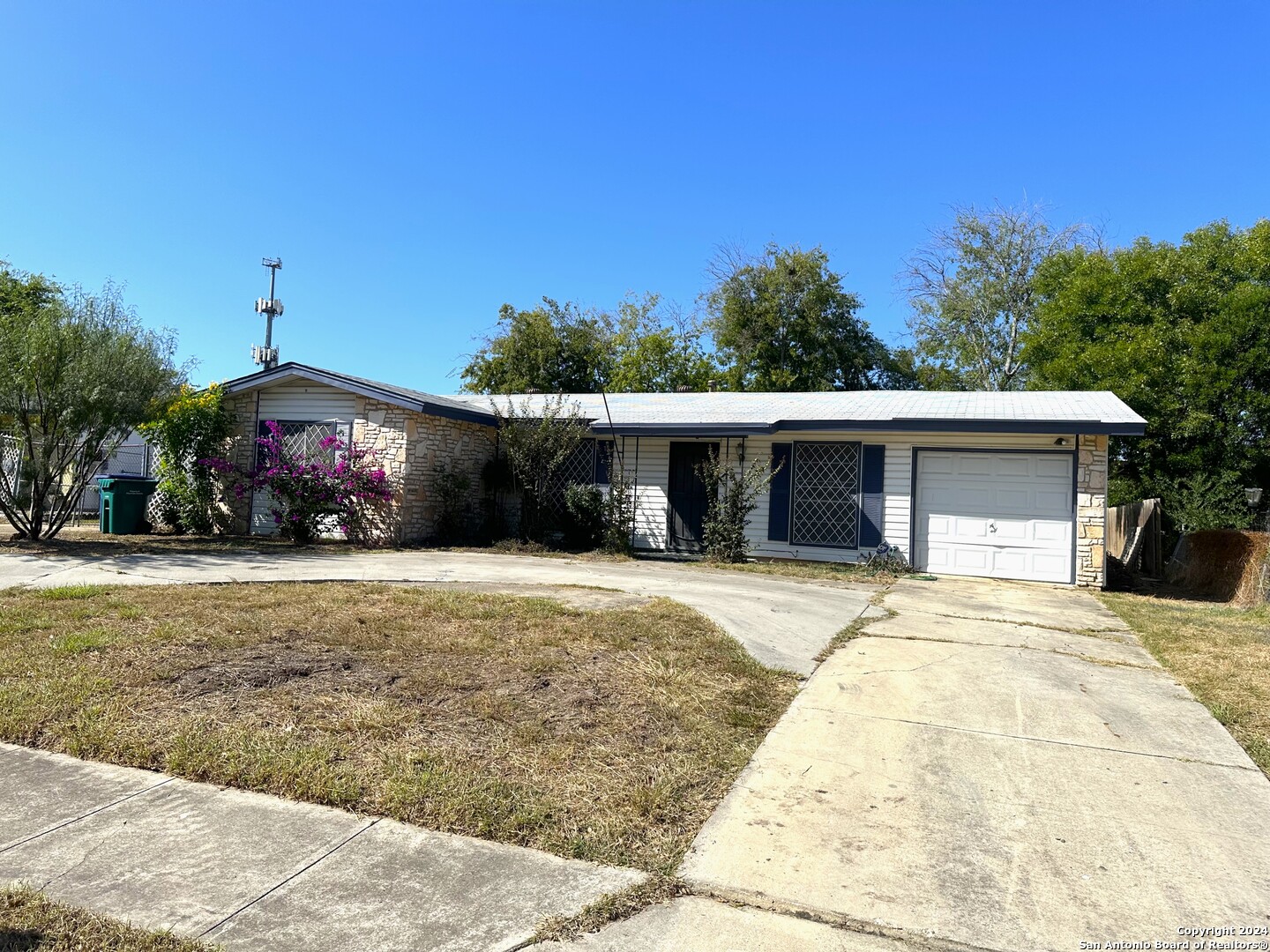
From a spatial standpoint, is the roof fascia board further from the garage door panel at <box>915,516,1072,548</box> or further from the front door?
the garage door panel at <box>915,516,1072,548</box>

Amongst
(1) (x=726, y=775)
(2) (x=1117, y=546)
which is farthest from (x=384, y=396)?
(2) (x=1117, y=546)

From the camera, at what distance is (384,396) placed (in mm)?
13617

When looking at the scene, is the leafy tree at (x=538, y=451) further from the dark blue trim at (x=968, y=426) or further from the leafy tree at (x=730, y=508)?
the dark blue trim at (x=968, y=426)

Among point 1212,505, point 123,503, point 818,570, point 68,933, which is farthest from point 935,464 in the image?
point 123,503

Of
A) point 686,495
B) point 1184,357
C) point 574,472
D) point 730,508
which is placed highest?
point 1184,357

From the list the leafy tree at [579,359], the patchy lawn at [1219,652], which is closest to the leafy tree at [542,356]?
the leafy tree at [579,359]

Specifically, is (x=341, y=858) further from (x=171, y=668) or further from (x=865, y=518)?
(x=865, y=518)

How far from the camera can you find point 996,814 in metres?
3.54

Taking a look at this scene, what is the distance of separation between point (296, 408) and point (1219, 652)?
45.4 feet

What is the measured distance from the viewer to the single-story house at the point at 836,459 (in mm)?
12281

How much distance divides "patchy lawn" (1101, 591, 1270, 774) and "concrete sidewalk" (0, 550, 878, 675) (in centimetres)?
262

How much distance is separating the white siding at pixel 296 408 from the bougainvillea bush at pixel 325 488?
0.51 metres

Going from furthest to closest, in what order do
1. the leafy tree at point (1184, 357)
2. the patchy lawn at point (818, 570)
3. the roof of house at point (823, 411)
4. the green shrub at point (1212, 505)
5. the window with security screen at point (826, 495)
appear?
the leafy tree at point (1184, 357), the green shrub at point (1212, 505), the window with security screen at point (826, 495), the roof of house at point (823, 411), the patchy lawn at point (818, 570)

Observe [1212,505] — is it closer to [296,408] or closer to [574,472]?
[574,472]
